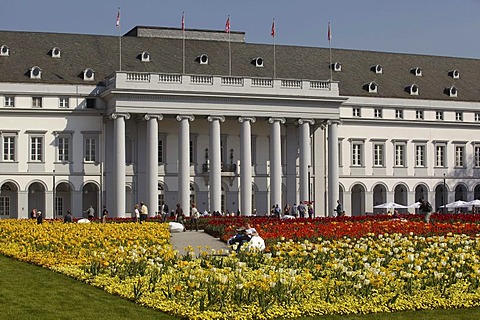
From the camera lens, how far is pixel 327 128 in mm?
80688

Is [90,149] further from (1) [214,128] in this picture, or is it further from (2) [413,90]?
(2) [413,90]

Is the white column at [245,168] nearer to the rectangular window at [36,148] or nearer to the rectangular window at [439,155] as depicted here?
the rectangular window at [36,148]

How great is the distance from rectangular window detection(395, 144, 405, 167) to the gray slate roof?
4.70 m

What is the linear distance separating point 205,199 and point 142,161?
6.32 metres

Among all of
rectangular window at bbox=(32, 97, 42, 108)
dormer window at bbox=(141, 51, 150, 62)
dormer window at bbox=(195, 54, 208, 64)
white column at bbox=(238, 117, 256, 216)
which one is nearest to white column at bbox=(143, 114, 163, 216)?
white column at bbox=(238, 117, 256, 216)

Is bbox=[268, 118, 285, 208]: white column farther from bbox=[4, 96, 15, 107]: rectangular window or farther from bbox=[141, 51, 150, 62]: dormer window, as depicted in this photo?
bbox=[4, 96, 15, 107]: rectangular window

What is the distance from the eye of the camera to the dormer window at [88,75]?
76375 mm

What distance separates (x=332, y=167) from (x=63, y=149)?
875 inches

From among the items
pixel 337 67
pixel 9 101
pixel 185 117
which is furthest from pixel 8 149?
pixel 337 67

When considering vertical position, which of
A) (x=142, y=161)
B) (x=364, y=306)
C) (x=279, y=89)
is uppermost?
(x=279, y=89)

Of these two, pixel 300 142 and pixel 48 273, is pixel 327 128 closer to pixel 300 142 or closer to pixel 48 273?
pixel 300 142

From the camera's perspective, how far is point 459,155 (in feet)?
294

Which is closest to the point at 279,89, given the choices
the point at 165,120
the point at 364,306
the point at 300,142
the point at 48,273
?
the point at 300,142

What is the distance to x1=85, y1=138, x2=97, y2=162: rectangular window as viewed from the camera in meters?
75.8
